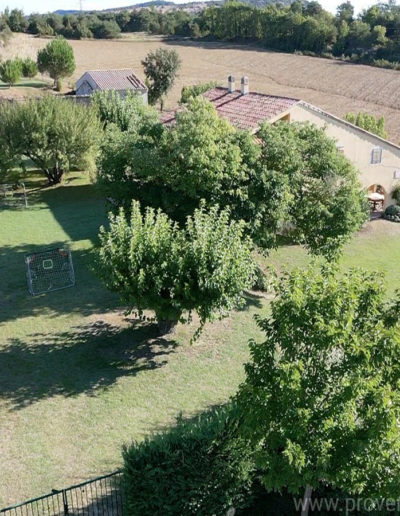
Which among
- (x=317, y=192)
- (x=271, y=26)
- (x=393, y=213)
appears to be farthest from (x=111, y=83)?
(x=271, y=26)

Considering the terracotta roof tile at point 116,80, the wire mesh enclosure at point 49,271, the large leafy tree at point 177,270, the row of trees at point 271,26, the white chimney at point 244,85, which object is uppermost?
the row of trees at point 271,26

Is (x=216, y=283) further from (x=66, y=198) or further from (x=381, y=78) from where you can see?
(x=381, y=78)

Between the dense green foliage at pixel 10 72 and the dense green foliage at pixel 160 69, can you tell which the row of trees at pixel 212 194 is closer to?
the dense green foliage at pixel 160 69

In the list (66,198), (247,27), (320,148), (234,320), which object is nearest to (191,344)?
(234,320)

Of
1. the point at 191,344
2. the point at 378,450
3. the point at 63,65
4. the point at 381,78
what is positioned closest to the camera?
the point at 378,450

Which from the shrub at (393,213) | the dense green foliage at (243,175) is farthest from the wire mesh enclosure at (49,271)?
the shrub at (393,213)

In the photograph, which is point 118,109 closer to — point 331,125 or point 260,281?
point 331,125
